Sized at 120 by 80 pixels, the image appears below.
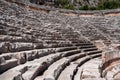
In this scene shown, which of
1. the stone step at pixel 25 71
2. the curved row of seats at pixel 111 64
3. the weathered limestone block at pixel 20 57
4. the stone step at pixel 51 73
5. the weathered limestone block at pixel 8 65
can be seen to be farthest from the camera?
the curved row of seats at pixel 111 64

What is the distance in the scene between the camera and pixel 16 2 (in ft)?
52.9

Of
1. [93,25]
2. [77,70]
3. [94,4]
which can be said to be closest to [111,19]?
[93,25]

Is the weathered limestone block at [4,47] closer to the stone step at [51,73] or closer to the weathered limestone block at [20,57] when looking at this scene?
the weathered limestone block at [20,57]

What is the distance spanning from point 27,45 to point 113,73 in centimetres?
370

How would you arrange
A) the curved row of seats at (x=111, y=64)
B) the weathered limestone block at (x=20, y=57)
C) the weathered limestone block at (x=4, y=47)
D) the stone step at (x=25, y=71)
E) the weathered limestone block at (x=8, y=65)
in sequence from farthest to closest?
the curved row of seats at (x=111, y=64), the weathered limestone block at (x=20, y=57), the weathered limestone block at (x=4, y=47), the weathered limestone block at (x=8, y=65), the stone step at (x=25, y=71)

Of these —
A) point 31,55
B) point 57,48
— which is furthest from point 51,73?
point 57,48

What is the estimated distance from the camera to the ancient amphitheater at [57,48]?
4094 millimetres

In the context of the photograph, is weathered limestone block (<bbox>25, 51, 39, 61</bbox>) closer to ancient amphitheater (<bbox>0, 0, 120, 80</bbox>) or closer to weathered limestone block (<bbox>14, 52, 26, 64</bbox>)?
Answer: ancient amphitheater (<bbox>0, 0, 120, 80</bbox>)

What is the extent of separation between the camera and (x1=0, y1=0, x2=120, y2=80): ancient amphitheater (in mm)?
4094

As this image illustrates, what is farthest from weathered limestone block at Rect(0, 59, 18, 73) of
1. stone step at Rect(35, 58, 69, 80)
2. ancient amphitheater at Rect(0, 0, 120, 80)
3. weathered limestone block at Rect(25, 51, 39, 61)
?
weathered limestone block at Rect(25, 51, 39, 61)

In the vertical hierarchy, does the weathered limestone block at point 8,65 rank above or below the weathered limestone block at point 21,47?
above

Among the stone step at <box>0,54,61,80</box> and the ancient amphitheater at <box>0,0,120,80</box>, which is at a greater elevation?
the stone step at <box>0,54,61,80</box>

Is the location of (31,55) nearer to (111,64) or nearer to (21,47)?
(21,47)

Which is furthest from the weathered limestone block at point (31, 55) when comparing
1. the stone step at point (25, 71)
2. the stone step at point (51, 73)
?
the stone step at point (51, 73)
